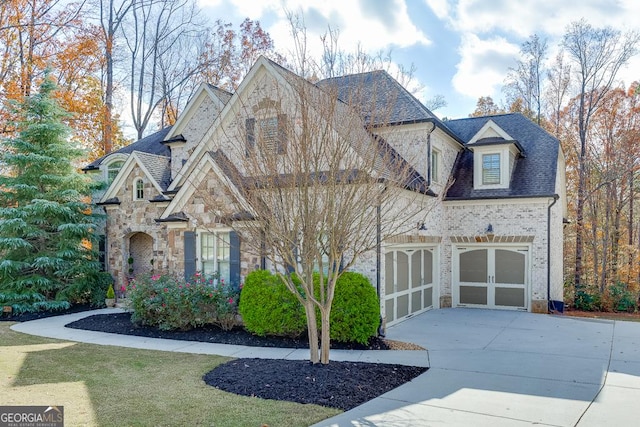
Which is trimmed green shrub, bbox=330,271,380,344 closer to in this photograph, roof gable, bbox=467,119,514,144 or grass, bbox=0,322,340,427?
grass, bbox=0,322,340,427

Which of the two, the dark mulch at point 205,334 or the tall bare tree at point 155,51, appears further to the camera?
the tall bare tree at point 155,51

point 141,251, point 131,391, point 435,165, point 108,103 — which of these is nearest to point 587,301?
point 435,165

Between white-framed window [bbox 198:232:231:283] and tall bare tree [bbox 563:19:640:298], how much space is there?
16793 millimetres

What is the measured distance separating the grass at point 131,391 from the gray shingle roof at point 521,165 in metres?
10.5

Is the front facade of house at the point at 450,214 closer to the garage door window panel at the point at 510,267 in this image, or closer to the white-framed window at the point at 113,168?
the garage door window panel at the point at 510,267

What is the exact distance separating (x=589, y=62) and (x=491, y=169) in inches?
448

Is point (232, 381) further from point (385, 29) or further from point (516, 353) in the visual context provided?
point (385, 29)

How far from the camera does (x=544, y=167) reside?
16094 millimetres

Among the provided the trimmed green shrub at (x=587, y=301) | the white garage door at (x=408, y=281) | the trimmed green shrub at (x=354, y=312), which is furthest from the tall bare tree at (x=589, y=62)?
the trimmed green shrub at (x=354, y=312)

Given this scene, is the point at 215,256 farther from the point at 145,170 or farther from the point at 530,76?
the point at 530,76

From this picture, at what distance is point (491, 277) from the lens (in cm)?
1586

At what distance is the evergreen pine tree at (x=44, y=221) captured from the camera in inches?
601

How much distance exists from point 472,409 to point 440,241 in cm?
1001

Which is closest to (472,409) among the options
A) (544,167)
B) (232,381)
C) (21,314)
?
(232,381)
